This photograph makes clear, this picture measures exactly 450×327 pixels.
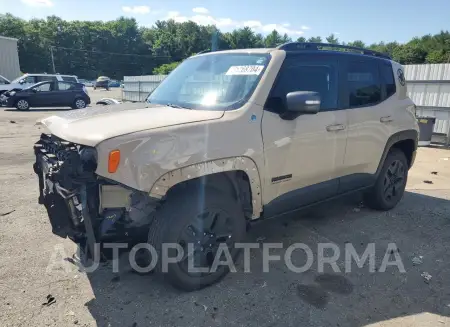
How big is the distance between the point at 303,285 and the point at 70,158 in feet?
7.15

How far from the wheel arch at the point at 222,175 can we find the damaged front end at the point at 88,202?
0.16m

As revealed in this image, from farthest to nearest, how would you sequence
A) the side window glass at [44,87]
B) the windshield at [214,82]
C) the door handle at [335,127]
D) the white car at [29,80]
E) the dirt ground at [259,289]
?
the white car at [29,80] → the side window glass at [44,87] → the door handle at [335,127] → the windshield at [214,82] → the dirt ground at [259,289]

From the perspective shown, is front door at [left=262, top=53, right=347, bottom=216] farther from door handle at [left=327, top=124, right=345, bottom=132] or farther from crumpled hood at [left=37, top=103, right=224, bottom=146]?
crumpled hood at [left=37, top=103, right=224, bottom=146]

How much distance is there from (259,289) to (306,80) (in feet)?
6.66

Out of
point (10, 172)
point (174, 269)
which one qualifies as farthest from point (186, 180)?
point (10, 172)

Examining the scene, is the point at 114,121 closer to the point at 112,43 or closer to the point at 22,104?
the point at 22,104

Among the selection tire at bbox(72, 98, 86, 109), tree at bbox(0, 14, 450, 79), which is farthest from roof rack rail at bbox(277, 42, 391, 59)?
tree at bbox(0, 14, 450, 79)

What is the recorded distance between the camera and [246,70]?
3273 mm

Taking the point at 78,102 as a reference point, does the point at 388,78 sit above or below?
above

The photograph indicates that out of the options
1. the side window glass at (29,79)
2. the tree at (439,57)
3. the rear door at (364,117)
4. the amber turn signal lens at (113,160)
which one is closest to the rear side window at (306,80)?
the rear door at (364,117)

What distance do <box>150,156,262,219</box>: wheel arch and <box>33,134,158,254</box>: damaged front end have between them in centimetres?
16

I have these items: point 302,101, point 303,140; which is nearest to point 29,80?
point 303,140

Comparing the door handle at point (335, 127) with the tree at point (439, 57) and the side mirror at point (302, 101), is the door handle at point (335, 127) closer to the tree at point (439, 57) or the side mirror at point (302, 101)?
the side mirror at point (302, 101)

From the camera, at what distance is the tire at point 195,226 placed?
106 inches
